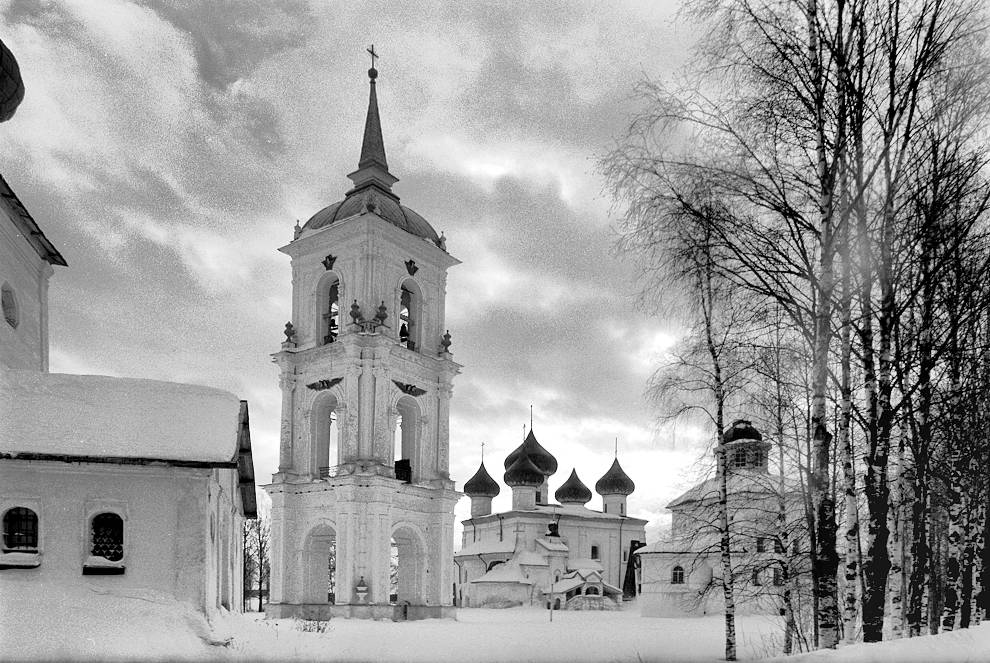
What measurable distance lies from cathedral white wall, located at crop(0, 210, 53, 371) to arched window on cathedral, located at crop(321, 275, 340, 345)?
18180 mm

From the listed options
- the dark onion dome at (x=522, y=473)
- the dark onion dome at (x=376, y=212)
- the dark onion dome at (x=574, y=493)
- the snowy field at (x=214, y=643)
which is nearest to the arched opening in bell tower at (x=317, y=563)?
the snowy field at (x=214, y=643)

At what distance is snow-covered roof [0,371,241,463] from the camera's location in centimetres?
1455

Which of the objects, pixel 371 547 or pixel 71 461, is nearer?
pixel 71 461

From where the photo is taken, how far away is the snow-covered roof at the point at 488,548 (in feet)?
223

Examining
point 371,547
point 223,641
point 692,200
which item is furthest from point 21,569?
point 371,547

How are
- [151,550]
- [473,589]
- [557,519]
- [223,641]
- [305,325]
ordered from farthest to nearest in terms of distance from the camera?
[557,519], [473,589], [305,325], [151,550], [223,641]

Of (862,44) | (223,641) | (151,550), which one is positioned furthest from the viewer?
(151,550)

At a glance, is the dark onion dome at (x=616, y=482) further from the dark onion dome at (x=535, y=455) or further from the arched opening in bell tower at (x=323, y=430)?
the arched opening in bell tower at (x=323, y=430)

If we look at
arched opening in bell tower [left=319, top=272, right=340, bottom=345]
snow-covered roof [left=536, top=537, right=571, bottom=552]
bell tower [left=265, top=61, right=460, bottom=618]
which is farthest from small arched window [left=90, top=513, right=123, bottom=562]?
snow-covered roof [left=536, top=537, right=571, bottom=552]

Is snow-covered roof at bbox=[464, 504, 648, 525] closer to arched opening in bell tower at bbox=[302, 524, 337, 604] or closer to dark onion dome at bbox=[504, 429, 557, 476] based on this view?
dark onion dome at bbox=[504, 429, 557, 476]

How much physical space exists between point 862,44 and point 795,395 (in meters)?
7.32

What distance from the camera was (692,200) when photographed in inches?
427

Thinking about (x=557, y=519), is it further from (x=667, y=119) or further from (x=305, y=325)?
(x=667, y=119)

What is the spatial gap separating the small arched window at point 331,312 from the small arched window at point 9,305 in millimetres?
19770
